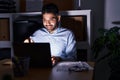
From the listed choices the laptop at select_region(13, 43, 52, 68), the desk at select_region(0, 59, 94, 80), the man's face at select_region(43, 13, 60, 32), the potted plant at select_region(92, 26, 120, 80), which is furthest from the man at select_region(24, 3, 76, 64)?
the desk at select_region(0, 59, 94, 80)

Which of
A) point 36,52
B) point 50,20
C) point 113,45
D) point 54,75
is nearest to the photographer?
point 54,75

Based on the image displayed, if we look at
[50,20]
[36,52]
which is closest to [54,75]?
[36,52]

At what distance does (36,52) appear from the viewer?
1866 mm

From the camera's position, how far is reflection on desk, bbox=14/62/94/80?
1.61m

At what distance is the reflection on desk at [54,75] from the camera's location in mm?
1608

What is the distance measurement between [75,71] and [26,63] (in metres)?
0.34

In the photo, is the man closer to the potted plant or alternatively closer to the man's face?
the man's face

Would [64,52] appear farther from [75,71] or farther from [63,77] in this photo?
[63,77]

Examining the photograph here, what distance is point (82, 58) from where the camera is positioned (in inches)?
126

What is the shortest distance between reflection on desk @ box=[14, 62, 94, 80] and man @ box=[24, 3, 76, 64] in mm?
817

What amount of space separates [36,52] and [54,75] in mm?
266

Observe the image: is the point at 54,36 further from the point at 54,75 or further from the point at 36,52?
the point at 54,75

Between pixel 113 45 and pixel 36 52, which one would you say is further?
pixel 113 45

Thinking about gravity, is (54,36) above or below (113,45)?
above
